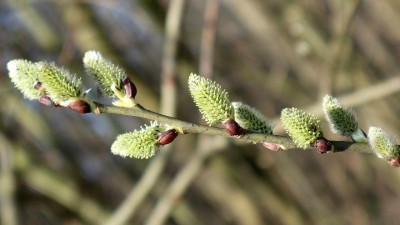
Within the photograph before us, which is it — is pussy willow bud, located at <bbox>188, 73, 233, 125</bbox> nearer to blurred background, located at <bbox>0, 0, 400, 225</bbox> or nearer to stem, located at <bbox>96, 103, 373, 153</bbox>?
stem, located at <bbox>96, 103, 373, 153</bbox>

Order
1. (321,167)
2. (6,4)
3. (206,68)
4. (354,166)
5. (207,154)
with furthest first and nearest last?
1. (321,167)
2. (354,166)
3. (6,4)
4. (207,154)
5. (206,68)

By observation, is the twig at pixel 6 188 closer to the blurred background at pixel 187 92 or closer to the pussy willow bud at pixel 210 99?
the blurred background at pixel 187 92

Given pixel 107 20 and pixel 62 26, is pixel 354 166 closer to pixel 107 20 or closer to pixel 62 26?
pixel 107 20

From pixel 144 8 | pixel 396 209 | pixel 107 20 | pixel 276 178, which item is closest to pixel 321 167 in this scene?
pixel 396 209

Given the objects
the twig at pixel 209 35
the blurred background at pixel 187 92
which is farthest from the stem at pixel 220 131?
the twig at pixel 209 35

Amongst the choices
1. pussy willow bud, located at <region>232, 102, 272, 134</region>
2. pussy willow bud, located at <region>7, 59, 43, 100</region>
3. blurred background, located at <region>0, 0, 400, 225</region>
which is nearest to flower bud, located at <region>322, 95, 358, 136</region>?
pussy willow bud, located at <region>232, 102, 272, 134</region>
